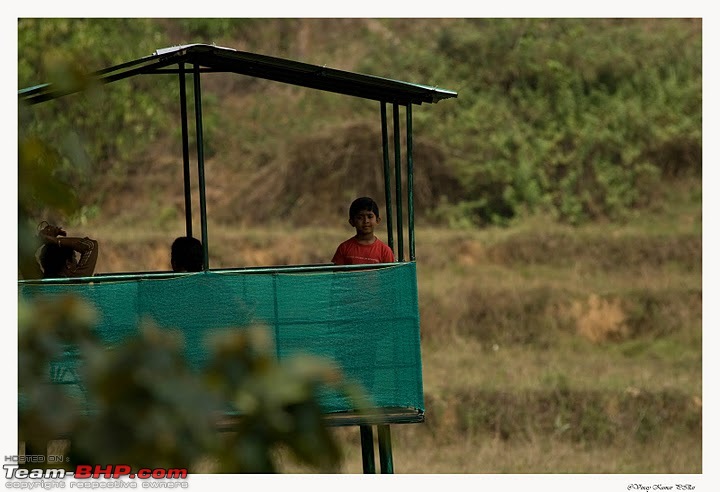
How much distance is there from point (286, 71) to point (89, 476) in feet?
16.8

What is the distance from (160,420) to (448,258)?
16721 mm

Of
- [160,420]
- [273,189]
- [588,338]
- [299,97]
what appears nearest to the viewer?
[160,420]

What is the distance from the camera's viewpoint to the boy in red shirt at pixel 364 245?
7.29 metres

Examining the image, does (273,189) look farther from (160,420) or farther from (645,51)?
(160,420)

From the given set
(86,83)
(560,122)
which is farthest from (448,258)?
(86,83)

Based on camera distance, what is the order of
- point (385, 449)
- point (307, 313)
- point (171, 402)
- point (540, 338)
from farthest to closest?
point (540, 338) → point (385, 449) → point (307, 313) → point (171, 402)

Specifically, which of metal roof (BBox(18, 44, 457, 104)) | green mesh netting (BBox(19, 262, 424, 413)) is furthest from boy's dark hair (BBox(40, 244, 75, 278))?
metal roof (BBox(18, 44, 457, 104))

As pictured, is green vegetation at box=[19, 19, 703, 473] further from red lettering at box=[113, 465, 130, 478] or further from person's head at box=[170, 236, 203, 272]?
red lettering at box=[113, 465, 130, 478]

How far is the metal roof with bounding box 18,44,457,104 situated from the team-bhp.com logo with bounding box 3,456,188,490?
3.01 meters

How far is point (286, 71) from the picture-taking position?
7070 millimetres

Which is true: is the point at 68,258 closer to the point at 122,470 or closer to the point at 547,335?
the point at 122,470

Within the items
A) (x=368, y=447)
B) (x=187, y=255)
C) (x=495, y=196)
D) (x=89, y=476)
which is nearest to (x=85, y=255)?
(x=187, y=255)

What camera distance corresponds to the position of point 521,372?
15930 millimetres

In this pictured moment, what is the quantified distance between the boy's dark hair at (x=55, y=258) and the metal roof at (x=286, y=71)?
924 millimetres
